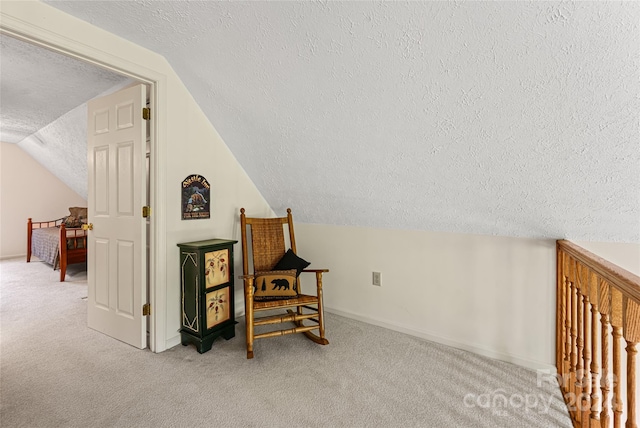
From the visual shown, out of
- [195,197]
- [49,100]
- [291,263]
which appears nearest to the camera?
[195,197]

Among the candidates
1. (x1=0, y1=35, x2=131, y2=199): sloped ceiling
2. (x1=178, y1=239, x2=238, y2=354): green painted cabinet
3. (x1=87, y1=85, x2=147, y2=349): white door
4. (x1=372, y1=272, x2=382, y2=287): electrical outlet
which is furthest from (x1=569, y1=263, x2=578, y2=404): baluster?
(x1=0, y1=35, x2=131, y2=199): sloped ceiling

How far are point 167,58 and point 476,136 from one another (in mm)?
2193

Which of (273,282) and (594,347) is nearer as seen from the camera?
(594,347)

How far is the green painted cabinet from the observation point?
2291 millimetres

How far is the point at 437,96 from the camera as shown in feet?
5.29

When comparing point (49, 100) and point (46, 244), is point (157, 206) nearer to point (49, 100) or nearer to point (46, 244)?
point (49, 100)

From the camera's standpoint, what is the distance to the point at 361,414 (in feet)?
5.42

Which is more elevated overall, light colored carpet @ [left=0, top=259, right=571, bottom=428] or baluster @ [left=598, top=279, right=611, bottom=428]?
baluster @ [left=598, top=279, right=611, bottom=428]

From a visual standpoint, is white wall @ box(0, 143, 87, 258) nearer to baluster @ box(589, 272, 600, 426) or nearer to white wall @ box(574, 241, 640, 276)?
baluster @ box(589, 272, 600, 426)

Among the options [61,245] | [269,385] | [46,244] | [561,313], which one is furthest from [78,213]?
[561,313]

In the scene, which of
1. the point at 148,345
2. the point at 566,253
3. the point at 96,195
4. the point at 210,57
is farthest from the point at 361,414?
the point at 96,195

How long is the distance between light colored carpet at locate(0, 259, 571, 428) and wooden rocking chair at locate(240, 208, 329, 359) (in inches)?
6.2

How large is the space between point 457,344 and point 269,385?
4.80 feet

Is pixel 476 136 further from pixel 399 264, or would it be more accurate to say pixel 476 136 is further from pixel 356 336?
pixel 356 336
